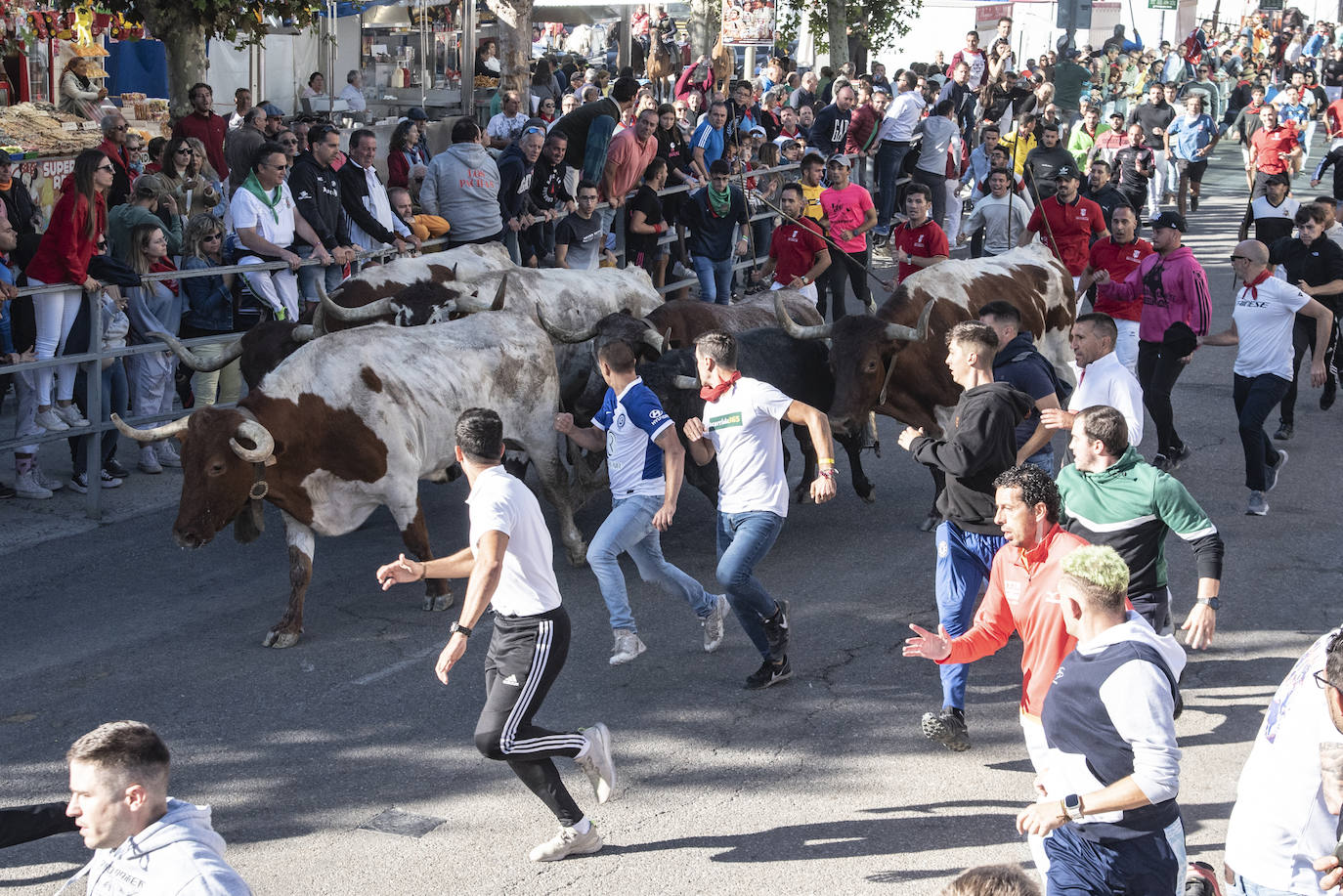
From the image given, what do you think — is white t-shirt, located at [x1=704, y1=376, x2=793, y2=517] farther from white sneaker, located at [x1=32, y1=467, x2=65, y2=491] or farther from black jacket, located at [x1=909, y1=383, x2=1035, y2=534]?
white sneaker, located at [x1=32, y1=467, x2=65, y2=491]

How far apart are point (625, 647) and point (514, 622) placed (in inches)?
77.8

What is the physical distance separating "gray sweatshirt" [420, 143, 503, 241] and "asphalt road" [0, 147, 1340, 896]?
13.0 feet

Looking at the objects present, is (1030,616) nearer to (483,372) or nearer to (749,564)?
(749,564)

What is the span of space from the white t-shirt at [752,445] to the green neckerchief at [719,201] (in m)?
7.85

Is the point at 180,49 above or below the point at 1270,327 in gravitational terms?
above

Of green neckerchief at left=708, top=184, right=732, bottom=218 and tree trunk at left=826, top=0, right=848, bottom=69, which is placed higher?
tree trunk at left=826, top=0, right=848, bottom=69

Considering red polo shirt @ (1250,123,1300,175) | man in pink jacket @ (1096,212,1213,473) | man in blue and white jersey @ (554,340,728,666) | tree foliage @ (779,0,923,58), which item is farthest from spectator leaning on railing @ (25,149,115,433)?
tree foliage @ (779,0,923,58)

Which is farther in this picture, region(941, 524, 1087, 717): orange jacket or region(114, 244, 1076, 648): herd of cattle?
region(114, 244, 1076, 648): herd of cattle

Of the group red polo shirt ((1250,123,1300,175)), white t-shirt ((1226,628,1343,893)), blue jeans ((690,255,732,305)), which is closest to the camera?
white t-shirt ((1226,628,1343,893))

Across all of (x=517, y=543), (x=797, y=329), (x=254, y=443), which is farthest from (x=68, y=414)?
(x=517, y=543)

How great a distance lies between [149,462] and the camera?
36.2ft

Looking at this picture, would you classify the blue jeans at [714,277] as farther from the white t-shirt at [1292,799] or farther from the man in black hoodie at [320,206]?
the white t-shirt at [1292,799]

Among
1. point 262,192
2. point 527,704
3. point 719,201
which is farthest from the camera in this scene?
point 719,201

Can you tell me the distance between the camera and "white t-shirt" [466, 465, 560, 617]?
215 inches
